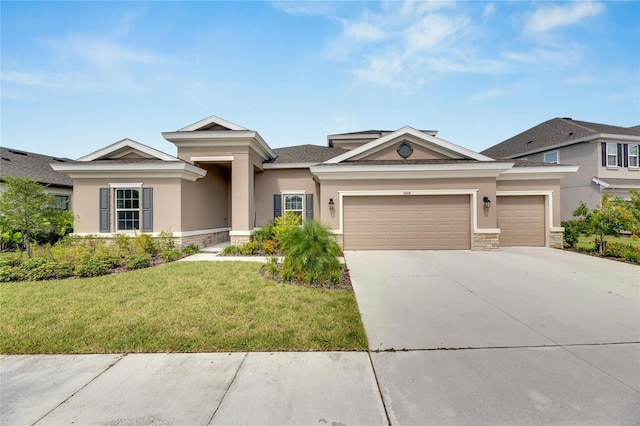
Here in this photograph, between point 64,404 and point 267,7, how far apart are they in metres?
11.5

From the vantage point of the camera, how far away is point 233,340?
369 centimetres

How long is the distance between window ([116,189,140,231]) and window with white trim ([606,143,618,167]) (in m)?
26.9

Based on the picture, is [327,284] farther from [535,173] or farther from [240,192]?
[535,173]

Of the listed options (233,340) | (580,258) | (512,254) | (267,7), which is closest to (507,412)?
(233,340)

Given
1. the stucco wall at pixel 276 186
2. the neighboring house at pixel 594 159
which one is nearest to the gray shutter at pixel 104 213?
the stucco wall at pixel 276 186

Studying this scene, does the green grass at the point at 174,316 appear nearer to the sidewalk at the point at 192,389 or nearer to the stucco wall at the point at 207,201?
the sidewalk at the point at 192,389

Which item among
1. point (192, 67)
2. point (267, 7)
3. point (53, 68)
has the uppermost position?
point (267, 7)

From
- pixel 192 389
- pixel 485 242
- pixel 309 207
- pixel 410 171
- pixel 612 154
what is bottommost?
pixel 192 389

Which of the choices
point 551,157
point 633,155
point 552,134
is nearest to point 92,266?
point 551,157

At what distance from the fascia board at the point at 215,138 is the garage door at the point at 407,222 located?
4.83 meters

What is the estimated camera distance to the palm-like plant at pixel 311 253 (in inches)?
256

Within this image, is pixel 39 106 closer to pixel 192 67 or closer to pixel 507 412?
pixel 192 67

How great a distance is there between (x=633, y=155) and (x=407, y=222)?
61.3 feet

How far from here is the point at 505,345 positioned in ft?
11.8
